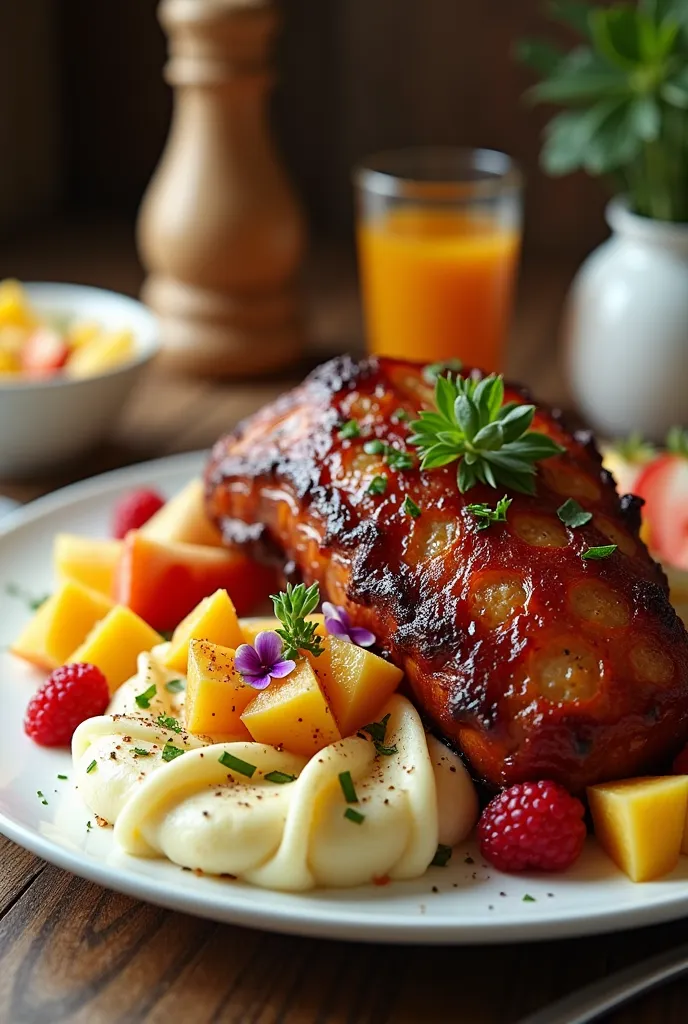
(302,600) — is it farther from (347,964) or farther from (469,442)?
(347,964)

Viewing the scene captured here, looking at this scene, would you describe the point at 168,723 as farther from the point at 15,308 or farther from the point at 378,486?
the point at 15,308

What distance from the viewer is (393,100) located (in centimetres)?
635

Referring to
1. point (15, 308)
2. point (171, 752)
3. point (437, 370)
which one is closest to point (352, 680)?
point (171, 752)

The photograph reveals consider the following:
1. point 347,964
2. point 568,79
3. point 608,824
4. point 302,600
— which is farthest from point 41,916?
point 568,79

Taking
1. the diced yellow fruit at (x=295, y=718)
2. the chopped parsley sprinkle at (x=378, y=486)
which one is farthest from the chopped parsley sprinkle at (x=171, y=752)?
the chopped parsley sprinkle at (x=378, y=486)

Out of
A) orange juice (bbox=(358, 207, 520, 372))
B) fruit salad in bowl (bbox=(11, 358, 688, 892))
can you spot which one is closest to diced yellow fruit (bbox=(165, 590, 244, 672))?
fruit salad in bowl (bbox=(11, 358, 688, 892))

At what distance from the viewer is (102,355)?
4164mm

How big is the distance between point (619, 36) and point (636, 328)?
0.92m

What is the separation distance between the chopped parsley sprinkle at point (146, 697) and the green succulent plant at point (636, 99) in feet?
8.07

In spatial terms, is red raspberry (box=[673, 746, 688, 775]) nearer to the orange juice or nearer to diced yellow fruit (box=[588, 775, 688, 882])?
diced yellow fruit (box=[588, 775, 688, 882])

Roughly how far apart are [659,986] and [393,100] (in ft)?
17.0

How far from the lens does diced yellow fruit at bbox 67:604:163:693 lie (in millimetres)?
2729

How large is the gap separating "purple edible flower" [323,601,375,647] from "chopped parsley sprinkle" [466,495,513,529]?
1.03 feet

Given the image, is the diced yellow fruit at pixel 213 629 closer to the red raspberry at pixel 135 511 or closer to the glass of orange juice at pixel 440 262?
the red raspberry at pixel 135 511
